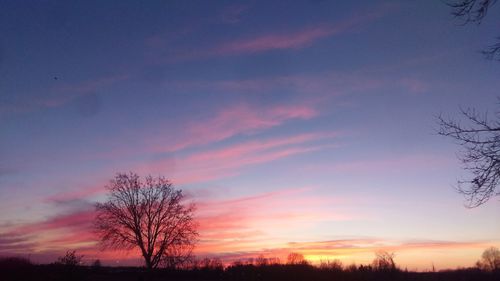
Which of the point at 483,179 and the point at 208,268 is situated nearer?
the point at 483,179

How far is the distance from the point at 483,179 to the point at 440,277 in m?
58.2

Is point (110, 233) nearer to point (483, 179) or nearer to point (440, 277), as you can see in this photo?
point (440, 277)

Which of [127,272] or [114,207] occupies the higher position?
[114,207]

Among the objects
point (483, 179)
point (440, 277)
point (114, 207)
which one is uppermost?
Answer: point (114, 207)

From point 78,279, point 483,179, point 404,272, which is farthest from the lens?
point 404,272

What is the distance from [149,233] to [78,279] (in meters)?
28.4

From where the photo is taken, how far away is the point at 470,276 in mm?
62344

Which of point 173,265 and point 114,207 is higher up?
point 114,207

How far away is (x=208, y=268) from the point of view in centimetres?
6950

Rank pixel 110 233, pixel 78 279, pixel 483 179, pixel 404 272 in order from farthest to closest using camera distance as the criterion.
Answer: pixel 404 272
pixel 110 233
pixel 78 279
pixel 483 179

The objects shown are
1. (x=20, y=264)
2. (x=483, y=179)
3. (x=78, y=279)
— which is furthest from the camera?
(x=20, y=264)

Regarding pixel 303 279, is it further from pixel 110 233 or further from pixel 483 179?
pixel 483 179

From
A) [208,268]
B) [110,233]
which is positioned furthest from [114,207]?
[208,268]

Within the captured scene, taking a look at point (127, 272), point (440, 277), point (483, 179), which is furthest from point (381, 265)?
point (483, 179)
